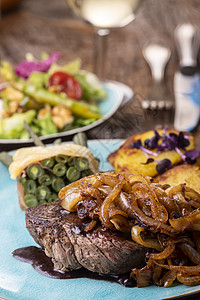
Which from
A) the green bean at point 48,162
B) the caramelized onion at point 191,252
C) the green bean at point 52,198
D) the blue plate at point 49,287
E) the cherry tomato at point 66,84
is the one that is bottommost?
the blue plate at point 49,287

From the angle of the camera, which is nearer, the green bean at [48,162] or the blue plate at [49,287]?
the blue plate at [49,287]

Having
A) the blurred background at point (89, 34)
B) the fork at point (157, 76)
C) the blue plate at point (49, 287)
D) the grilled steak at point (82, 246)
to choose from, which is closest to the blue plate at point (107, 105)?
the fork at point (157, 76)

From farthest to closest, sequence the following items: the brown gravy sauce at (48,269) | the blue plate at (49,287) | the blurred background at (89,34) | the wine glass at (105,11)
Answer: the blurred background at (89,34), the wine glass at (105,11), the brown gravy sauce at (48,269), the blue plate at (49,287)

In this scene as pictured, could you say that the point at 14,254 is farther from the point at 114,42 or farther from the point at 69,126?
the point at 114,42

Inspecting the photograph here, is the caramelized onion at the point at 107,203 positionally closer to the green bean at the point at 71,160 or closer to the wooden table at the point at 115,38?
the green bean at the point at 71,160

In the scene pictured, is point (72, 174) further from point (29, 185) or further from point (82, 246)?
point (82, 246)

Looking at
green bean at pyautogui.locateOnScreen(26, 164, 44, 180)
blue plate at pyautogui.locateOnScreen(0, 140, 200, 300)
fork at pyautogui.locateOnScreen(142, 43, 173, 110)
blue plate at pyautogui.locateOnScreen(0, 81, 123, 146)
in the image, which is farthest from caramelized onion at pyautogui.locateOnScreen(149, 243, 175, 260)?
fork at pyautogui.locateOnScreen(142, 43, 173, 110)

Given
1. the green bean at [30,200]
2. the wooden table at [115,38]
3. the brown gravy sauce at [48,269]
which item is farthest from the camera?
the wooden table at [115,38]

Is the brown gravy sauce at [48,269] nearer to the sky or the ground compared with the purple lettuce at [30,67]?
nearer to the ground
